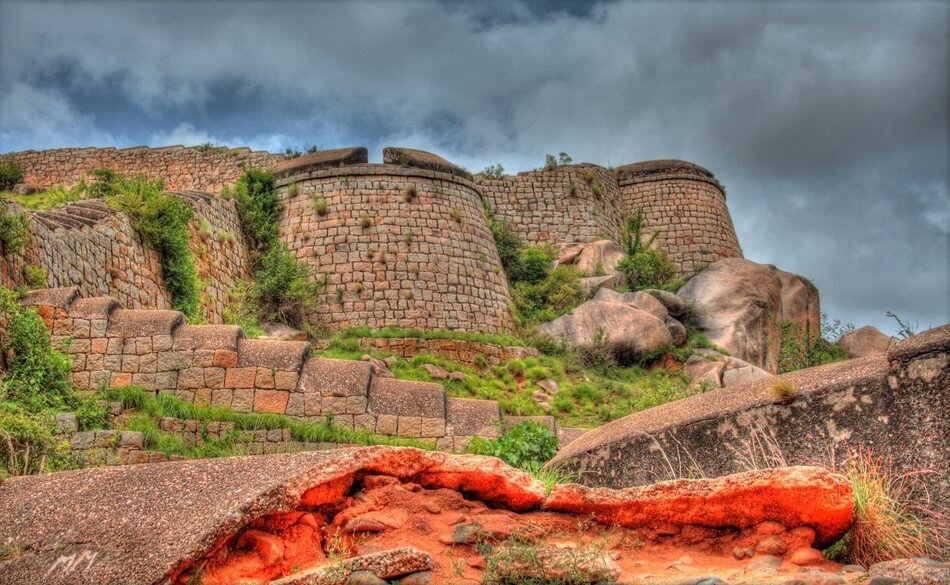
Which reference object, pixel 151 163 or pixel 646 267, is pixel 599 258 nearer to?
pixel 646 267

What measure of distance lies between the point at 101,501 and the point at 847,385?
386 cm

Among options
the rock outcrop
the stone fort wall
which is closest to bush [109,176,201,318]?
the stone fort wall

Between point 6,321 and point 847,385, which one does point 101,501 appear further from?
point 6,321

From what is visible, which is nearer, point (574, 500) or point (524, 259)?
point (574, 500)

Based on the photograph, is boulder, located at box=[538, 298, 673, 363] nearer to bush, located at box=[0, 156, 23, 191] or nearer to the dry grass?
bush, located at box=[0, 156, 23, 191]

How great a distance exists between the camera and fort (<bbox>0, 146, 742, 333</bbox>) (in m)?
14.8

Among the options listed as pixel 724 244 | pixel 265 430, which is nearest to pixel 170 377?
pixel 265 430

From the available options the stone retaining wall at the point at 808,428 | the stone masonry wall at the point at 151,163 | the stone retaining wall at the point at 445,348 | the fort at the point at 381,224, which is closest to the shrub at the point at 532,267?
the fort at the point at 381,224

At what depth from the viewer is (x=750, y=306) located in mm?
23641

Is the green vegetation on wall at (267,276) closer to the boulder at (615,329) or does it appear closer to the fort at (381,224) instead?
the fort at (381,224)

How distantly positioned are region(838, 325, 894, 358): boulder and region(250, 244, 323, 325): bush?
524 inches

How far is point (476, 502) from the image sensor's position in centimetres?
484

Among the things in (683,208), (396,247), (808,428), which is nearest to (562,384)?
(396,247)

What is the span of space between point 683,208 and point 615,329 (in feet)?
26.8
